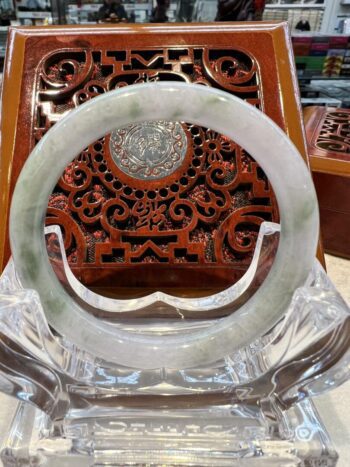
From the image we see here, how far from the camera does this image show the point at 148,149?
2.43ft

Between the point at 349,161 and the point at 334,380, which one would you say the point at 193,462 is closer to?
the point at 334,380

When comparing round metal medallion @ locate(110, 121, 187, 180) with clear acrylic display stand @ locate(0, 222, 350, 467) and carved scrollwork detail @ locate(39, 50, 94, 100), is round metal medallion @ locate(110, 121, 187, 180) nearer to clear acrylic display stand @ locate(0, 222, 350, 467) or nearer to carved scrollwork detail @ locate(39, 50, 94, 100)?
carved scrollwork detail @ locate(39, 50, 94, 100)

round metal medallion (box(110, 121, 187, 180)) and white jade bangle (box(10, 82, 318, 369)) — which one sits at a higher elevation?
round metal medallion (box(110, 121, 187, 180))

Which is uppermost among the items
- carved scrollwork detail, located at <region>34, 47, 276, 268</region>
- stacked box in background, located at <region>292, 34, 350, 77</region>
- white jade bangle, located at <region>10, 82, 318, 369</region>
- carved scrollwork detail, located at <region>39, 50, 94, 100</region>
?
stacked box in background, located at <region>292, 34, 350, 77</region>

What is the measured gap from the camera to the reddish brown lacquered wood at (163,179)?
0.74 m

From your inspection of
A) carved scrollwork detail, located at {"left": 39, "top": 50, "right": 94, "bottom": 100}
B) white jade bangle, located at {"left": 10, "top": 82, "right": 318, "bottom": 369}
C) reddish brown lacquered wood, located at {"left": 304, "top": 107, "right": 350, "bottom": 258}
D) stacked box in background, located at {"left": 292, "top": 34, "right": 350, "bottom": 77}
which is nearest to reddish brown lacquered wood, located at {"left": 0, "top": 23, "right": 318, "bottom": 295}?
carved scrollwork detail, located at {"left": 39, "top": 50, "right": 94, "bottom": 100}

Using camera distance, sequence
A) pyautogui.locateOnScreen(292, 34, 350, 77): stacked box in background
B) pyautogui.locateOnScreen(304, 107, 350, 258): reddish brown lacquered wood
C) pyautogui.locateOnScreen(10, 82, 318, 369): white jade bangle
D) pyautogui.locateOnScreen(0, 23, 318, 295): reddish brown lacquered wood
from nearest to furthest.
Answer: pyautogui.locateOnScreen(10, 82, 318, 369): white jade bangle, pyautogui.locateOnScreen(0, 23, 318, 295): reddish brown lacquered wood, pyautogui.locateOnScreen(304, 107, 350, 258): reddish brown lacquered wood, pyautogui.locateOnScreen(292, 34, 350, 77): stacked box in background

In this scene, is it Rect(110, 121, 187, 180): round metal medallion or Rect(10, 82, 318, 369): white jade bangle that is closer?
Rect(10, 82, 318, 369): white jade bangle

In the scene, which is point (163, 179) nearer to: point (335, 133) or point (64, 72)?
point (64, 72)

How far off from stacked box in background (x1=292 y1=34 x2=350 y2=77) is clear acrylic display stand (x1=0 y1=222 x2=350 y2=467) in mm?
1014

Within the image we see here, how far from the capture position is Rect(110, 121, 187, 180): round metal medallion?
0.74 meters

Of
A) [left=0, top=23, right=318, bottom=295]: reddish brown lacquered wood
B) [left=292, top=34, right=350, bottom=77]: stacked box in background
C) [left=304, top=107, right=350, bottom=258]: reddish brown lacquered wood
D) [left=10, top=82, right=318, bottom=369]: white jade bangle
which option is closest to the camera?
[left=10, top=82, right=318, bottom=369]: white jade bangle

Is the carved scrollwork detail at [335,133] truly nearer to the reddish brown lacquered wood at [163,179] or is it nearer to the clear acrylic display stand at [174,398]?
the reddish brown lacquered wood at [163,179]

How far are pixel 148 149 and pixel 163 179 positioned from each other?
0.06 m
